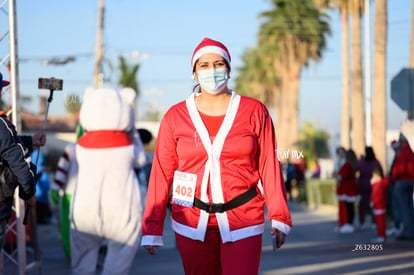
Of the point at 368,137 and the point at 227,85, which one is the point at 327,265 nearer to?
the point at 227,85

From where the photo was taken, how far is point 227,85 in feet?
17.3

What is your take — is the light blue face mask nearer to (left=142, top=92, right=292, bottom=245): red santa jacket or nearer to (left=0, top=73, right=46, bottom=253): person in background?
(left=142, top=92, right=292, bottom=245): red santa jacket

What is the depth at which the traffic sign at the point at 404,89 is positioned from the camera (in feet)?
47.7

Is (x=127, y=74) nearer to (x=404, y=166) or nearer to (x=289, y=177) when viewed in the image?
(x=289, y=177)

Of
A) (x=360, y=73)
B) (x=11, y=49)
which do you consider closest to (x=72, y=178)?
(x=11, y=49)

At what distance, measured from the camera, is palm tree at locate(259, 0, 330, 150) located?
50.3 metres

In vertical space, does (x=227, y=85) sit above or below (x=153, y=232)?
above

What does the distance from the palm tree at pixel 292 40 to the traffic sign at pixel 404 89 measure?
33856mm

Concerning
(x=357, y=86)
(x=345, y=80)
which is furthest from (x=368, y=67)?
(x=345, y=80)

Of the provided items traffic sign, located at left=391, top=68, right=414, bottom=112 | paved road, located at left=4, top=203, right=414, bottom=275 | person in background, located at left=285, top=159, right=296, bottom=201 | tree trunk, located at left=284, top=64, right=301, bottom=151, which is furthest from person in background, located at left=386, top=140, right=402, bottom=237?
tree trunk, located at left=284, top=64, right=301, bottom=151

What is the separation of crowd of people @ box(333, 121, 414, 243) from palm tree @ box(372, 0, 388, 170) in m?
8.09

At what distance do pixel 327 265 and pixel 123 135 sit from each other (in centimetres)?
396

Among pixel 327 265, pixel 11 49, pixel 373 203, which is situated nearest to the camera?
pixel 11 49

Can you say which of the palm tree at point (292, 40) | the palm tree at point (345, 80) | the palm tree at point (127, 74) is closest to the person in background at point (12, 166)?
the palm tree at point (345, 80)
